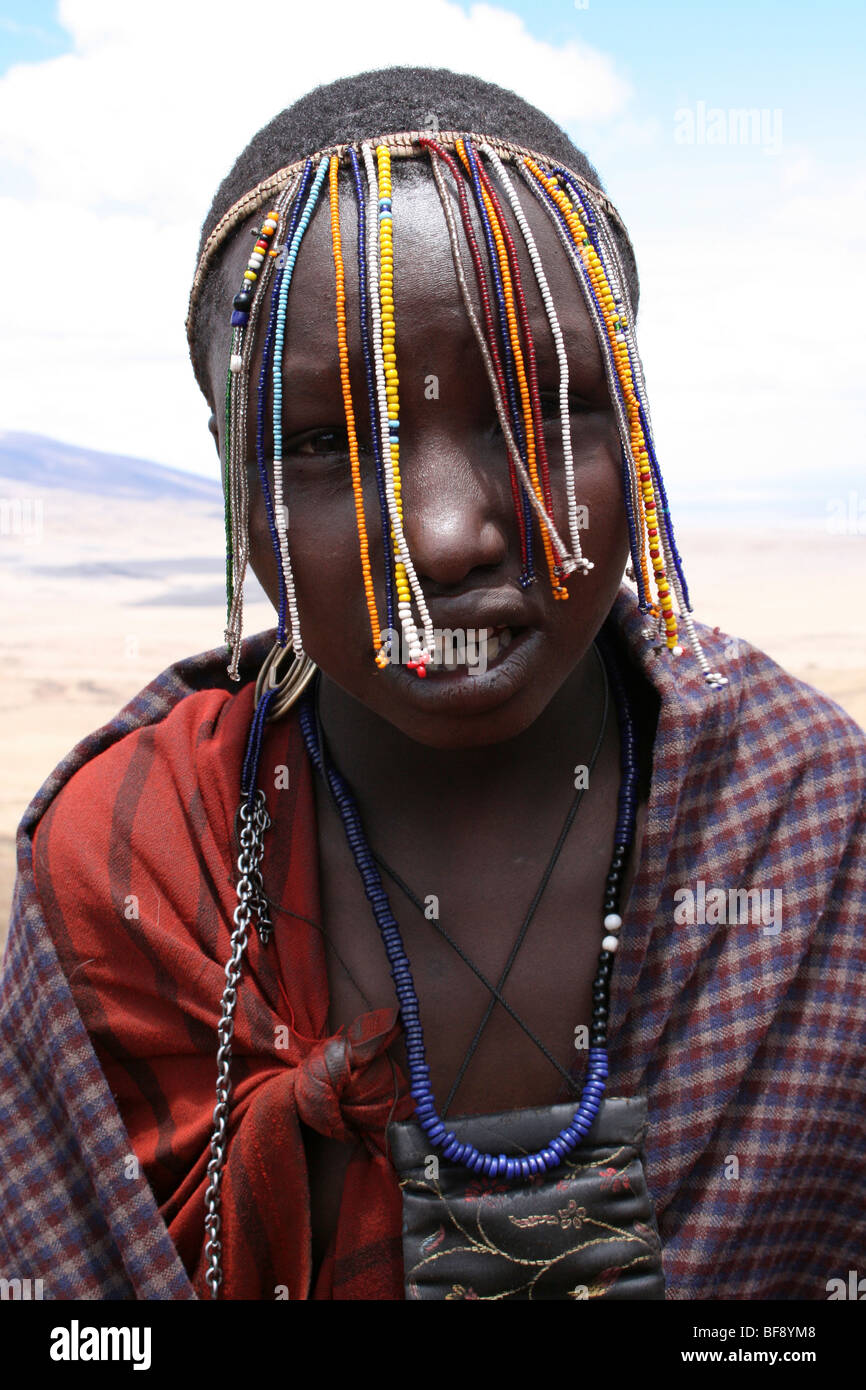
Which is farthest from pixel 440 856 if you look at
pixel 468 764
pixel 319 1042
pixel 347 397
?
pixel 347 397

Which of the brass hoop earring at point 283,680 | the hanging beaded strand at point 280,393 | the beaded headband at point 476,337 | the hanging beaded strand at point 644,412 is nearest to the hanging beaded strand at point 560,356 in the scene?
the beaded headband at point 476,337

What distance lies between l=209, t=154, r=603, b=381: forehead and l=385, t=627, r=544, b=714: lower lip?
33cm

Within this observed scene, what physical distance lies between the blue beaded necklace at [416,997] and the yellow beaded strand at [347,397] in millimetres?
327

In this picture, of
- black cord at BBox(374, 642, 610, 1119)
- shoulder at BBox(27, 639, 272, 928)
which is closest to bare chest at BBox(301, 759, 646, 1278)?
black cord at BBox(374, 642, 610, 1119)

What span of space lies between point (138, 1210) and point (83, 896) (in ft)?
1.30

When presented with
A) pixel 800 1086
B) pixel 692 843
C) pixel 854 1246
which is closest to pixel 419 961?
pixel 692 843

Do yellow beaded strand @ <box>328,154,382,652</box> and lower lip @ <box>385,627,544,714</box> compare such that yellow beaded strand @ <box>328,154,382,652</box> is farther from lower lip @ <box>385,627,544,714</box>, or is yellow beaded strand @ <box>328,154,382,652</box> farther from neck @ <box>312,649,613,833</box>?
neck @ <box>312,649,613,833</box>

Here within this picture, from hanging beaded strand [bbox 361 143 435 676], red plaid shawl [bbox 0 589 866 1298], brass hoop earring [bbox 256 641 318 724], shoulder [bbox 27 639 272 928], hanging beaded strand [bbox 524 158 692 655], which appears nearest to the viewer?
hanging beaded strand [bbox 361 143 435 676]

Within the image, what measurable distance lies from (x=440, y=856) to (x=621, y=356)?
66 cm

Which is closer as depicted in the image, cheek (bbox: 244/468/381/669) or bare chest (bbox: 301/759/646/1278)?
cheek (bbox: 244/468/381/669)

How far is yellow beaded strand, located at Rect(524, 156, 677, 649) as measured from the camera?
1.42 metres

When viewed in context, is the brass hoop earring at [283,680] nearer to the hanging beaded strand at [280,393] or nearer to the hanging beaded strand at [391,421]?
the hanging beaded strand at [280,393]

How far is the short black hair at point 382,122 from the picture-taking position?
1.46 metres

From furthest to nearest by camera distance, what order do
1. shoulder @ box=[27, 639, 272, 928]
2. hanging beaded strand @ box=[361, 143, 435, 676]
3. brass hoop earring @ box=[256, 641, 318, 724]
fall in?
brass hoop earring @ box=[256, 641, 318, 724]
shoulder @ box=[27, 639, 272, 928]
hanging beaded strand @ box=[361, 143, 435, 676]
